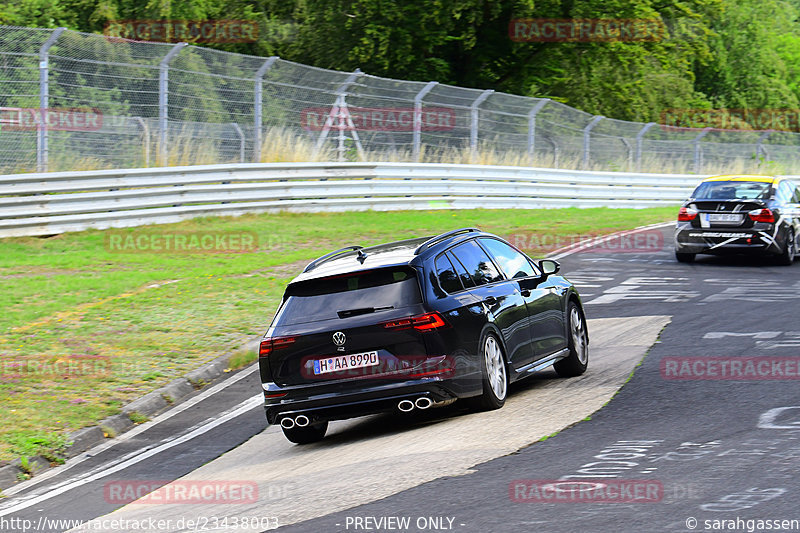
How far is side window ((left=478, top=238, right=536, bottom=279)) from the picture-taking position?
9.73 metres

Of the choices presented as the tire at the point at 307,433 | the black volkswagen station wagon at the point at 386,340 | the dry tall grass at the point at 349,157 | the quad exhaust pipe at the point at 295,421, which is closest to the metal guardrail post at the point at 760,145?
the dry tall grass at the point at 349,157

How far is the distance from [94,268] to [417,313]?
10.2 metres

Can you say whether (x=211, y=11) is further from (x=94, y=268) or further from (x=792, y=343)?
(x=792, y=343)

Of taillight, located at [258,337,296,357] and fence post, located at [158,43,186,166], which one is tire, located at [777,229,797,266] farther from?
taillight, located at [258,337,296,357]

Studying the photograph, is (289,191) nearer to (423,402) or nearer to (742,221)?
(742,221)

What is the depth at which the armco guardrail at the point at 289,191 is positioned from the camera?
62.7 ft

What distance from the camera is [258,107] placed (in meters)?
24.1

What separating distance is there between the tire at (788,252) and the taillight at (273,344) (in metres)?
12.8

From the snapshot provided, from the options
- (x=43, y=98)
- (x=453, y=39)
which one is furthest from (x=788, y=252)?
(x=453, y=39)

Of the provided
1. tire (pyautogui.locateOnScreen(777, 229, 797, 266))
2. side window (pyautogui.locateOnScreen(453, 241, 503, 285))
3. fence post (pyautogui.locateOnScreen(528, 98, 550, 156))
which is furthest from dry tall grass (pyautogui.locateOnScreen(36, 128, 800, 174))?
side window (pyautogui.locateOnScreen(453, 241, 503, 285))

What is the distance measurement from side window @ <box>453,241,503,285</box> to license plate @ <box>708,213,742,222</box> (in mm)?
10053

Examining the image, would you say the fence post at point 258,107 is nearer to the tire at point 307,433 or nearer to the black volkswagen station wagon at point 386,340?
the black volkswagen station wagon at point 386,340

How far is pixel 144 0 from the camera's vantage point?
45062 mm

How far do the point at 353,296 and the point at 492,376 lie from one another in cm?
131
